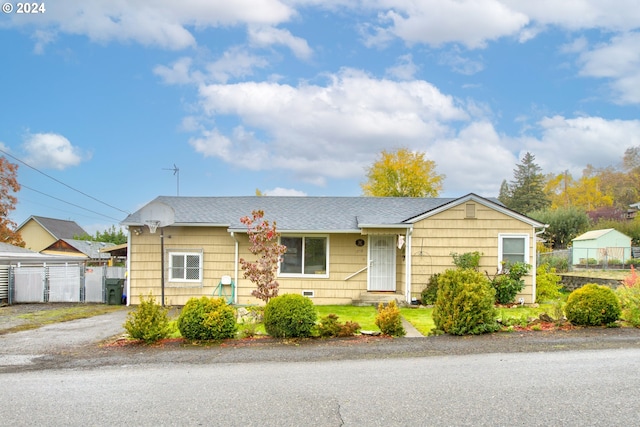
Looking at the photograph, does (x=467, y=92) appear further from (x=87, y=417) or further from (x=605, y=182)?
(x=605, y=182)

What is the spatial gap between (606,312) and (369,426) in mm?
7172

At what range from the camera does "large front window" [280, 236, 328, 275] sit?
16750mm

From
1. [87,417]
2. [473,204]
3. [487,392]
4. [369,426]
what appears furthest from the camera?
[473,204]

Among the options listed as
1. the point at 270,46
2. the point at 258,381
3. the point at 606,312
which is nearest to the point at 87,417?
the point at 258,381

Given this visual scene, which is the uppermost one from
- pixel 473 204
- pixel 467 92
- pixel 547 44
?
pixel 547 44

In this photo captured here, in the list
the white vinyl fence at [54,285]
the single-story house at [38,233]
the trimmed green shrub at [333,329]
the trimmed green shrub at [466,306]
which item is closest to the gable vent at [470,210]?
the trimmed green shrub at [466,306]

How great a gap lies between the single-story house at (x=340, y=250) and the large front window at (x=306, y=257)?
34 millimetres

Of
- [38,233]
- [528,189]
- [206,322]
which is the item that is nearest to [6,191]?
[38,233]

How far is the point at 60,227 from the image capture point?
5206 centimetres

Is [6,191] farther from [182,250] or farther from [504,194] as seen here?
[504,194]

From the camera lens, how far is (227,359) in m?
8.01

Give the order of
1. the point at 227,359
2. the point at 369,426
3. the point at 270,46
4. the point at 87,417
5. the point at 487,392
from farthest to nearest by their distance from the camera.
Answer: the point at 270,46 < the point at 227,359 < the point at 487,392 < the point at 87,417 < the point at 369,426

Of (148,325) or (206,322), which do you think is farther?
(148,325)

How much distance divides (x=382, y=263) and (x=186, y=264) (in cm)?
663
